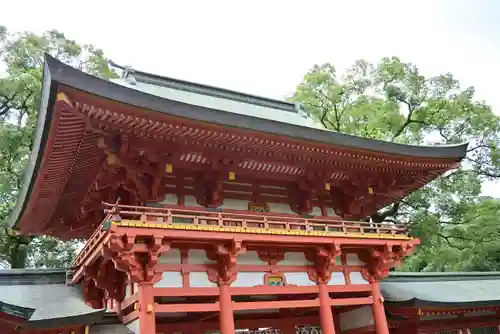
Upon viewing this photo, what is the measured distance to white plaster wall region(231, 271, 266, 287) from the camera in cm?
1009

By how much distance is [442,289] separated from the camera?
14.6 meters

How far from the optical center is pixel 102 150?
911 centimetres

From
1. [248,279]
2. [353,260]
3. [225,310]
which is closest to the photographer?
[225,310]

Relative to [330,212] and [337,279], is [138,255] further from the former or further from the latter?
[330,212]

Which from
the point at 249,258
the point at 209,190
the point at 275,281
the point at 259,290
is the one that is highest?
the point at 209,190

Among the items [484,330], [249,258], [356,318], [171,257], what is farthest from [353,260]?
[484,330]

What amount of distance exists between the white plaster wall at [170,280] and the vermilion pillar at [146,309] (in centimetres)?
33

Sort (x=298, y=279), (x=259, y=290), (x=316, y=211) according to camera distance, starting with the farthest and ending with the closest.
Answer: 1. (x=316, y=211)
2. (x=298, y=279)
3. (x=259, y=290)

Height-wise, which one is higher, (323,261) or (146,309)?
(323,261)

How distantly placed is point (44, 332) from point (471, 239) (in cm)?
2039

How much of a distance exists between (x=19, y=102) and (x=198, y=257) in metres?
14.3

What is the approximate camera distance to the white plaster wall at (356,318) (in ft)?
39.5

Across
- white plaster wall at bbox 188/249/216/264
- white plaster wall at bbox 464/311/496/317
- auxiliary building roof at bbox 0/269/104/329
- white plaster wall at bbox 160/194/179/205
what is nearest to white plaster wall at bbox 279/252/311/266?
white plaster wall at bbox 188/249/216/264

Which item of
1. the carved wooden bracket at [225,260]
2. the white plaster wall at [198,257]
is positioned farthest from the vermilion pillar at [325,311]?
the white plaster wall at [198,257]
